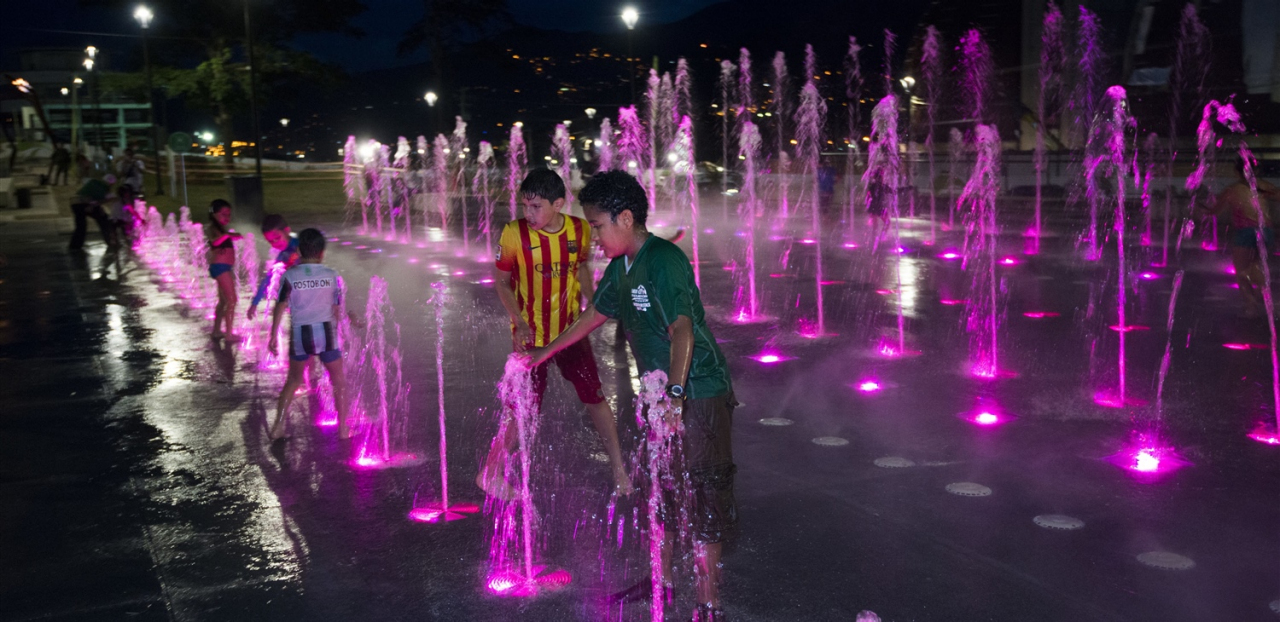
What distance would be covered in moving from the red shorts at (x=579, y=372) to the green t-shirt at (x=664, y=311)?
1.25m

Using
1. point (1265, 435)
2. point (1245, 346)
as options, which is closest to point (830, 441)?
point (1265, 435)

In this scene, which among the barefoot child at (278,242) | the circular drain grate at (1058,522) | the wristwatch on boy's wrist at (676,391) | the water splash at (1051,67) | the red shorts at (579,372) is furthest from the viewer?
the water splash at (1051,67)

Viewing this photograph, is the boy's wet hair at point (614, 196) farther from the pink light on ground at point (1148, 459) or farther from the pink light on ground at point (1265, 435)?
the pink light on ground at point (1265, 435)

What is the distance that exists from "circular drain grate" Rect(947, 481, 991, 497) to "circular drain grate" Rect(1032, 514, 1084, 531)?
374 mm

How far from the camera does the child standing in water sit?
9.09 m

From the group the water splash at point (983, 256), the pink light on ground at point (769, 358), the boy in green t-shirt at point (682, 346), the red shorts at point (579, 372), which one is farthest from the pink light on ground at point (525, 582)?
the water splash at point (983, 256)

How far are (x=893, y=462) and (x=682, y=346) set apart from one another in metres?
2.63

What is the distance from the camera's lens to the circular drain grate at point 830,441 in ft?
20.0

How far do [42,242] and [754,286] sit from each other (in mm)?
16206

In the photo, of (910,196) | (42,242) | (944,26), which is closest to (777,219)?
(910,196)

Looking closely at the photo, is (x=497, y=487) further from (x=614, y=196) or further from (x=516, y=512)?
(x=614, y=196)

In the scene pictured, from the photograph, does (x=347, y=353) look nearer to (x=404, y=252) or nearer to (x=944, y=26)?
(x=404, y=252)

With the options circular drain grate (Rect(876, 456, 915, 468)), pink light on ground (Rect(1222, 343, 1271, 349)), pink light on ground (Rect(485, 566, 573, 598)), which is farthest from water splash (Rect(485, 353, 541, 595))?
pink light on ground (Rect(1222, 343, 1271, 349))

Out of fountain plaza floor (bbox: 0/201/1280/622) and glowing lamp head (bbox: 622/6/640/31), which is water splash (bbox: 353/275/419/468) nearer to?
fountain plaza floor (bbox: 0/201/1280/622)
